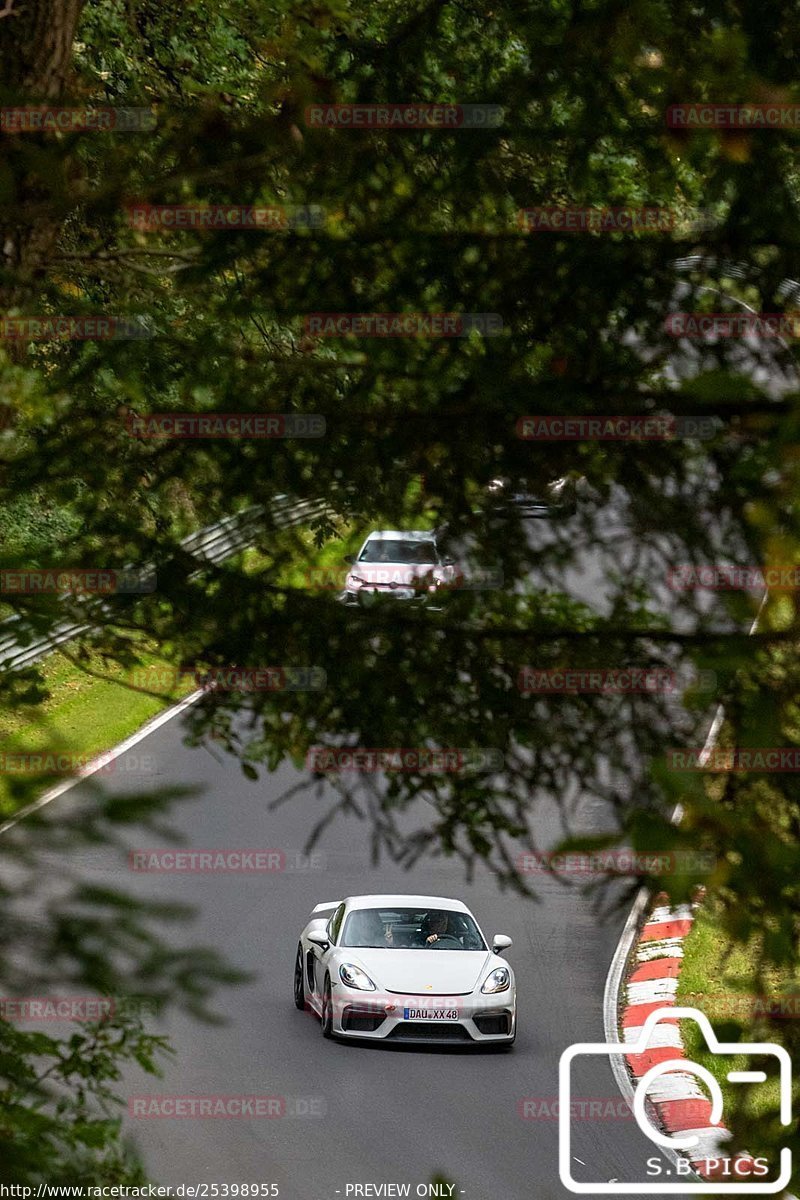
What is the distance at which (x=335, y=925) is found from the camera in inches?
451

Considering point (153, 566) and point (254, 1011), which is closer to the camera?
point (153, 566)

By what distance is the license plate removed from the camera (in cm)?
1134

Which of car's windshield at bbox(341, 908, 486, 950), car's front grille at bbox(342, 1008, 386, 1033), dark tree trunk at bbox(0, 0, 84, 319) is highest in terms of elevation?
dark tree trunk at bbox(0, 0, 84, 319)

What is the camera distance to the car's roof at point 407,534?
13.0 feet

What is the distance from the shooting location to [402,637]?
3863 millimetres

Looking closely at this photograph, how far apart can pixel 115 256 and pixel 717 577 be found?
359cm

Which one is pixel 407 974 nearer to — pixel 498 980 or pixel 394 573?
pixel 498 980

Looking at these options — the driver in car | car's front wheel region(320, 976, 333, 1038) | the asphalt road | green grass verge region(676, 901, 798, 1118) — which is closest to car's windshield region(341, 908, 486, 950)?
the driver in car

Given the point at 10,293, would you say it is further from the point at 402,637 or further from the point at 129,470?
the point at 402,637

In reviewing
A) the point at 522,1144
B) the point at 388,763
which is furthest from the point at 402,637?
the point at 522,1144

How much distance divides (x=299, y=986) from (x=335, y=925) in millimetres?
1132

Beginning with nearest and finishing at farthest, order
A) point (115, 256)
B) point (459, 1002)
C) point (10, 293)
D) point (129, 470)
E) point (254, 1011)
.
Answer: point (129, 470) → point (10, 293) → point (115, 256) → point (459, 1002) → point (254, 1011)

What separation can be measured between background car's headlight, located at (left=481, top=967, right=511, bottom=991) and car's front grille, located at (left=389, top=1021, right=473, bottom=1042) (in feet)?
2.50

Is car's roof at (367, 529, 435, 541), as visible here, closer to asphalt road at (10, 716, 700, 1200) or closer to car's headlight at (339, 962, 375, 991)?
asphalt road at (10, 716, 700, 1200)
